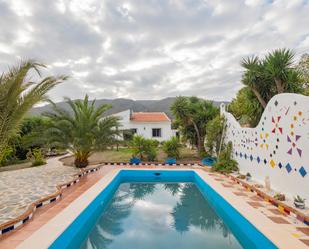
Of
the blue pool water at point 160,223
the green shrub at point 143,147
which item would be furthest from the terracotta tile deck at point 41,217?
the green shrub at point 143,147

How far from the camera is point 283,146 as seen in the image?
644 centimetres

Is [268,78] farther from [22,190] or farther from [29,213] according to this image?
[22,190]

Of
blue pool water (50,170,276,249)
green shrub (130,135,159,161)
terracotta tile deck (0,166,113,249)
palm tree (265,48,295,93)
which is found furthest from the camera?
green shrub (130,135,159,161)

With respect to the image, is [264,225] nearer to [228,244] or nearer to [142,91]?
[228,244]

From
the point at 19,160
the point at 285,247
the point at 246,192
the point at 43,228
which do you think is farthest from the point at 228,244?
the point at 19,160

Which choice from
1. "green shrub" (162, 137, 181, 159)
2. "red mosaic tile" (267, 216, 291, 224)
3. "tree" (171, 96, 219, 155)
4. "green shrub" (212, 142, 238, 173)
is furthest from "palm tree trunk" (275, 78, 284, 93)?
"red mosaic tile" (267, 216, 291, 224)

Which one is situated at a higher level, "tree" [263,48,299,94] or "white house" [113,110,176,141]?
"tree" [263,48,299,94]

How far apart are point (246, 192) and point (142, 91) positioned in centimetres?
2527

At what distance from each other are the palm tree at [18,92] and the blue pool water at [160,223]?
290cm

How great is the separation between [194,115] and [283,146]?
884 cm

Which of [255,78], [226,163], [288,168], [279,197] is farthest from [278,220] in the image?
[255,78]

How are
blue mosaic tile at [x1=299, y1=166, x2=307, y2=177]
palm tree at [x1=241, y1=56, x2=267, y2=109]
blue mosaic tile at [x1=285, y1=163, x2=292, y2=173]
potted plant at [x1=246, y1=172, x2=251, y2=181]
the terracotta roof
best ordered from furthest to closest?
the terracotta roof
palm tree at [x1=241, y1=56, x2=267, y2=109]
potted plant at [x1=246, y1=172, x2=251, y2=181]
blue mosaic tile at [x1=285, y1=163, x2=292, y2=173]
blue mosaic tile at [x1=299, y1=166, x2=307, y2=177]

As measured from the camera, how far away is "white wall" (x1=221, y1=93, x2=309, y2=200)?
219 inches

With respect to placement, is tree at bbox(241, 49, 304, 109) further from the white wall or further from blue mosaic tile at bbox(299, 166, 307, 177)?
blue mosaic tile at bbox(299, 166, 307, 177)
